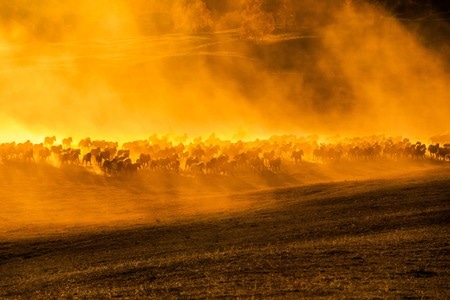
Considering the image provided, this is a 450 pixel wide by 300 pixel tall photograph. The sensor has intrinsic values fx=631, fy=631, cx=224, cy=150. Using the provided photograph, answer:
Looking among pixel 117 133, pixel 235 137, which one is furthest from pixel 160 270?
pixel 117 133

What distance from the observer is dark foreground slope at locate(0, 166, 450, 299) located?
1936cm

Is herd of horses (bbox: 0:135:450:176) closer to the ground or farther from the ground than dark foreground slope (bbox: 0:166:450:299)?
farther from the ground

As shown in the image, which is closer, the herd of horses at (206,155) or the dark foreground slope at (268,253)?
the dark foreground slope at (268,253)

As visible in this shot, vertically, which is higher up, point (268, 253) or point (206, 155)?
point (206, 155)

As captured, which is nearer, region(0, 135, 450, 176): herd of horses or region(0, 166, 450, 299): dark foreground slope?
region(0, 166, 450, 299): dark foreground slope

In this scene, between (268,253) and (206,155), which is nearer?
(268,253)

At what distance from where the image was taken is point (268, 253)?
2358 centimetres

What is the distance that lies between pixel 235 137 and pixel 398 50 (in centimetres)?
6122

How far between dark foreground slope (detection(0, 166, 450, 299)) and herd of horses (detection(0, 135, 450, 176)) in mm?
13494

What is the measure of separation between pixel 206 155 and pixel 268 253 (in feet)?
98.6

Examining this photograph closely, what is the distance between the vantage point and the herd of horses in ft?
159

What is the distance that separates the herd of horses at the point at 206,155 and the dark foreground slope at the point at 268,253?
1349 centimetres

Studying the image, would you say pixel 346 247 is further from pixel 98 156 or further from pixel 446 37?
pixel 446 37

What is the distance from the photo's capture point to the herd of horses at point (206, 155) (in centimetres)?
4831
